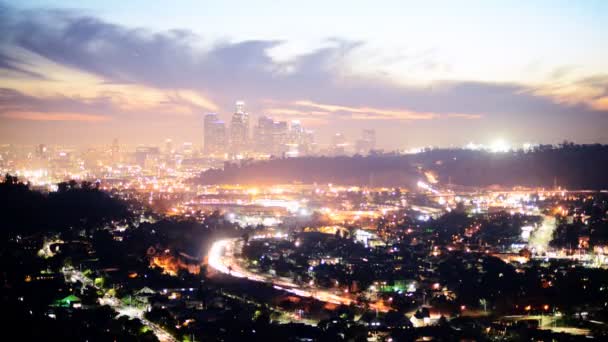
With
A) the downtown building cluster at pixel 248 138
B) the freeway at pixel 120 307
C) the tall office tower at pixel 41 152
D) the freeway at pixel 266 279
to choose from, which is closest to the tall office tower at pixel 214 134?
the downtown building cluster at pixel 248 138

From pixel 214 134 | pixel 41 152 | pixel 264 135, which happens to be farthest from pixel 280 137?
pixel 41 152

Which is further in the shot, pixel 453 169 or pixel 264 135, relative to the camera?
pixel 264 135

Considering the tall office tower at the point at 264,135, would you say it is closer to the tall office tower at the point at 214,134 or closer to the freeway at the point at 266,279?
the tall office tower at the point at 214,134

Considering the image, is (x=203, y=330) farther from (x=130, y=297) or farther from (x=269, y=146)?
(x=269, y=146)

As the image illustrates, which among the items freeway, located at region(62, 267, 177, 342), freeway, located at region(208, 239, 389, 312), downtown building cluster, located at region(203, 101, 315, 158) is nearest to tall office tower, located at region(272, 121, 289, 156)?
downtown building cluster, located at region(203, 101, 315, 158)

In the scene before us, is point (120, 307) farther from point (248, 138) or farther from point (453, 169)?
point (248, 138)

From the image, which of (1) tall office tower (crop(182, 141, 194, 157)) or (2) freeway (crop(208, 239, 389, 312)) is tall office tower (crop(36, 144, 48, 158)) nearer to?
(1) tall office tower (crop(182, 141, 194, 157))
